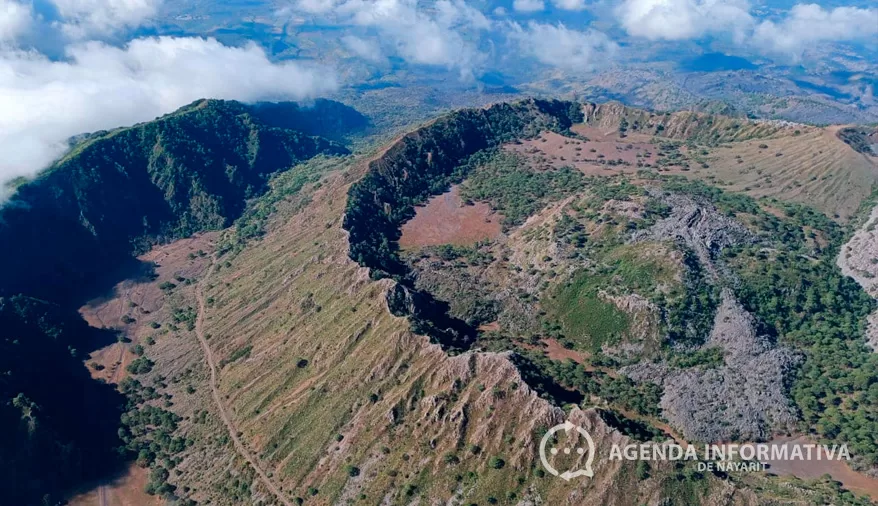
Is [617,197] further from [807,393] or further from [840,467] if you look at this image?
[840,467]

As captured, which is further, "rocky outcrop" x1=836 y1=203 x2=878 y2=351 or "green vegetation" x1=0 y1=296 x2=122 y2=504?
→ "rocky outcrop" x1=836 y1=203 x2=878 y2=351

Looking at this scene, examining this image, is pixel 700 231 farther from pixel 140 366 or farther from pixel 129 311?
pixel 129 311

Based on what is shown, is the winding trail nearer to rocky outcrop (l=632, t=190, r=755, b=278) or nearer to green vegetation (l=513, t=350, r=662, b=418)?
green vegetation (l=513, t=350, r=662, b=418)

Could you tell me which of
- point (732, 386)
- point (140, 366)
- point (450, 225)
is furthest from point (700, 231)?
point (140, 366)

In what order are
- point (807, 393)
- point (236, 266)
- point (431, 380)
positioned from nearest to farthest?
point (431, 380)
point (807, 393)
point (236, 266)

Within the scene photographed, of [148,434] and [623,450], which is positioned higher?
[623,450]

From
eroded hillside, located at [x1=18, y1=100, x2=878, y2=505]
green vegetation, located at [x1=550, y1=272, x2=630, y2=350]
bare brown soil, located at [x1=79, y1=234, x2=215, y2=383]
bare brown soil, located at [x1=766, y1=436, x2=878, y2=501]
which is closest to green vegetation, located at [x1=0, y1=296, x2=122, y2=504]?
bare brown soil, located at [x1=79, y1=234, x2=215, y2=383]

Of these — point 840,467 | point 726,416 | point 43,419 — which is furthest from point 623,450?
point 43,419

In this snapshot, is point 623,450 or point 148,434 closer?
point 623,450
